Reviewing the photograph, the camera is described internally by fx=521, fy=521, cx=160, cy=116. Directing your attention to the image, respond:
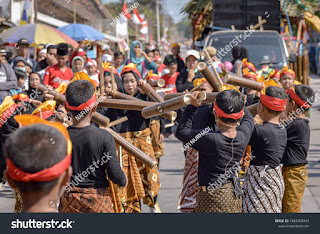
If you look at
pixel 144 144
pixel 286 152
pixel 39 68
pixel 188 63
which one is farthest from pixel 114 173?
A: pixel 39 68

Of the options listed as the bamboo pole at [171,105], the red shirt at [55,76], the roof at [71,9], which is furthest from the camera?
the roof at [71,9]

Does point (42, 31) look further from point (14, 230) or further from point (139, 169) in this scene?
point (14, 230)

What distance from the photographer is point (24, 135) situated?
2166mm

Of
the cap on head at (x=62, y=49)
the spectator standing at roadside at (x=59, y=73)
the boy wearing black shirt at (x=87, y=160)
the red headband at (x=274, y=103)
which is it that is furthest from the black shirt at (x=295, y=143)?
the cap on head at (x=62, y=49)

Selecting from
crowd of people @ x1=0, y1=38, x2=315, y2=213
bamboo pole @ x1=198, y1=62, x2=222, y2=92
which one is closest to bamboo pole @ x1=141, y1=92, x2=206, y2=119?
crowd of people @ x1=0, y1=38, x2=315, y2=213

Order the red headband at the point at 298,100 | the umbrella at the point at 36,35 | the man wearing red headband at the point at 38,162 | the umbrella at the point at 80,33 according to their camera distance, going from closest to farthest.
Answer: the man wearing red headband at the point at 38,162, the red headband at the point at 298,100, the umbrella at the point at 36,35, the umbrella at the point at 80,33

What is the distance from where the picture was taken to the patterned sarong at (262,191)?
4.32 m

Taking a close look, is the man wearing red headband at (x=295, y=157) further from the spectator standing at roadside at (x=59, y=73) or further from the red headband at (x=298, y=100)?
the spectator standing at roadside at (x=59, y=73)

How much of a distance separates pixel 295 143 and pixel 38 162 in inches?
127

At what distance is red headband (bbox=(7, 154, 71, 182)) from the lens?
2176 millimetres

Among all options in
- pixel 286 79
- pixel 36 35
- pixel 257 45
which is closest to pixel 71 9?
pixel 36 35

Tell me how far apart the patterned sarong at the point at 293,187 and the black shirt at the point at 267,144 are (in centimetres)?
53

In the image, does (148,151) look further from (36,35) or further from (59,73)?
(36,35)

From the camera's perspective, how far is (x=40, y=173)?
2172mm
